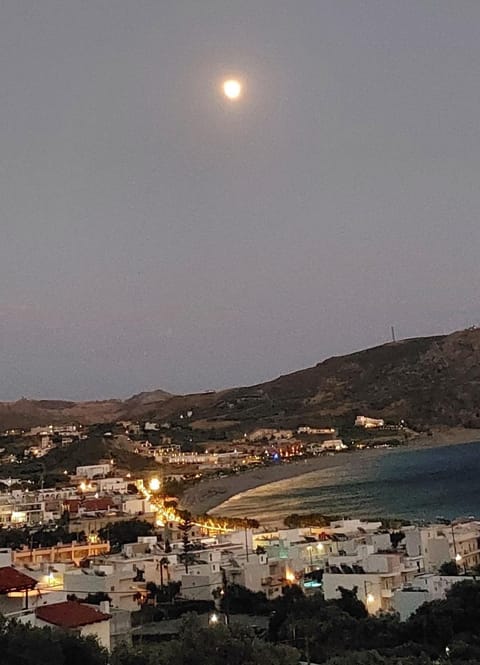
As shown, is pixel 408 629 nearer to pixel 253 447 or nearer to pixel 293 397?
pixel 253 447

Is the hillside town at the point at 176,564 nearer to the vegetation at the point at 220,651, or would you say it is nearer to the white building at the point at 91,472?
the vegetation at the point at 220,651

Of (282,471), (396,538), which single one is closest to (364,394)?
(282,471)

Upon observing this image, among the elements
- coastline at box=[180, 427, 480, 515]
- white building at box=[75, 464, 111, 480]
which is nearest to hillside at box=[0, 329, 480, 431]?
coastline at box=[180, 427, 480, 515]

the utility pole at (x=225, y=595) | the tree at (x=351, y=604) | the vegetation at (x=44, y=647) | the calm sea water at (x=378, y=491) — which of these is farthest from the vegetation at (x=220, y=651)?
the calm sea water at (x=378, y=491)

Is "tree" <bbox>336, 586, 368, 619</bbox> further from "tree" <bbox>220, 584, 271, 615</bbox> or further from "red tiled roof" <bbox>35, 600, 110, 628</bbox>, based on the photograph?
"red tiled roof" <bbox>35, 600, 110, 628</bbox>

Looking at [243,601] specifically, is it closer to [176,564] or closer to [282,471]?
[176,564]

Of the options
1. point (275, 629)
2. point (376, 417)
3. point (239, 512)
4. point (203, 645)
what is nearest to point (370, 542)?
point (275, 629)
